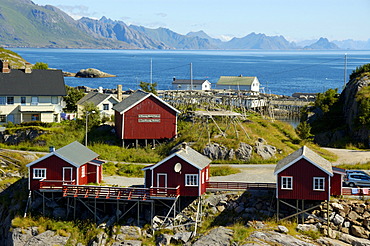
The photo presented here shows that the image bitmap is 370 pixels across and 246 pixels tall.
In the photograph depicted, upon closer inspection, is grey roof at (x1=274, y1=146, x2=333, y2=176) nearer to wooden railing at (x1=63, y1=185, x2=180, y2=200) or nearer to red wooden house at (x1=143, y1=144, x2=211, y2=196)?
red wooden house at (x1=143, y1=144, x2=211, y2=196)

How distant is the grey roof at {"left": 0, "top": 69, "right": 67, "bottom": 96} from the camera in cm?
6688

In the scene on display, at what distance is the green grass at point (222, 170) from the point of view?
46.0 meters

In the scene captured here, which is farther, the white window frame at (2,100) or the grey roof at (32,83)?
the grey roof at (32,83)

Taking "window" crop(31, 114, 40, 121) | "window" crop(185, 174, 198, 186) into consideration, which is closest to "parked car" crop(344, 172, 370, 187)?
"window" crop(185, 174, 198, 186)

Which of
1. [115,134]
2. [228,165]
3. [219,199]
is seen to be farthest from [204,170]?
[115,134]

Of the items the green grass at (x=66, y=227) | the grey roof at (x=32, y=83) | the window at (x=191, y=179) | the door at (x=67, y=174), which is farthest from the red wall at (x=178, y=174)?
the grey roof at (x=32, y=83)

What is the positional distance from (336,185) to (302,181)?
245 centimetres

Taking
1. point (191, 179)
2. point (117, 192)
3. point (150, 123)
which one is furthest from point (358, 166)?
point (150, 123)

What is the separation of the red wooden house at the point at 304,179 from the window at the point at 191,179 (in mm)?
5335

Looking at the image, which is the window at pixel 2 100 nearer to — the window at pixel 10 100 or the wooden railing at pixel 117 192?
the window at pixel 10 100

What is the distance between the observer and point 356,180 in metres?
Result: 40.4

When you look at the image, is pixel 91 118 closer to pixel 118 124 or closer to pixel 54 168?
pixel 118 124

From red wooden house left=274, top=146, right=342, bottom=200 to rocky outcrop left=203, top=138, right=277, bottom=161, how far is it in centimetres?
1312

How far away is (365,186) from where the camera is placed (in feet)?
132
